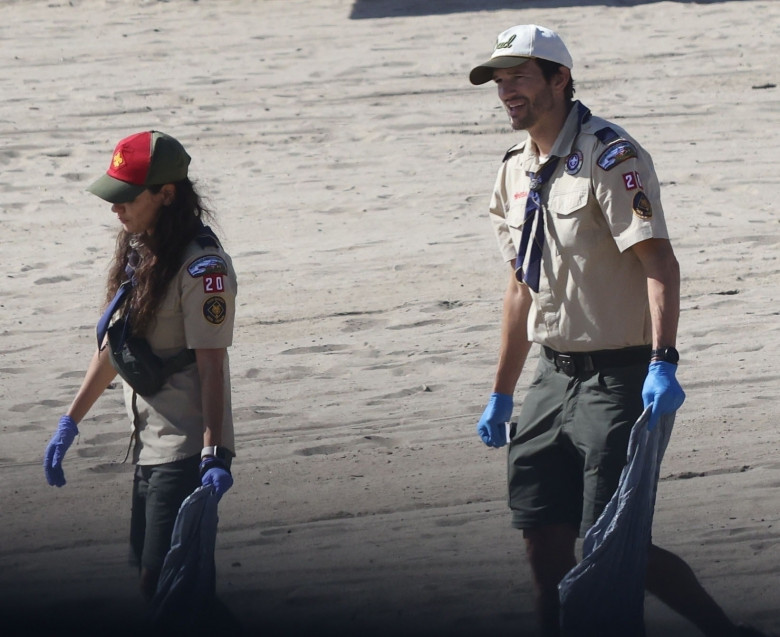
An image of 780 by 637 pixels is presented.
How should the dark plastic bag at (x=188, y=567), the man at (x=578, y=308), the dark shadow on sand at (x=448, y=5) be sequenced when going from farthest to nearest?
1. the dark shadow on sand at (x=448, y=5)
2. the man at (x=578, y=308)
3. the dark plastic bag at (x=188, y=567)

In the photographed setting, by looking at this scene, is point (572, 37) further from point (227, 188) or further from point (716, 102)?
point (227, 188)

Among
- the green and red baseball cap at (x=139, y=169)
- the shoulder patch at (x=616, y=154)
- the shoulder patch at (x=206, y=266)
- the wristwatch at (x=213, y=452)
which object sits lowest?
the wristwatch at (x=213, y=452)

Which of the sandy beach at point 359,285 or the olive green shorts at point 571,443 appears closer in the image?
the olive green shorts at point 571,443

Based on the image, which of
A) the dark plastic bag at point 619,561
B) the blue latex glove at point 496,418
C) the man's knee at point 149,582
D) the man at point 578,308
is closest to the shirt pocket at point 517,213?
the man at point 578,308

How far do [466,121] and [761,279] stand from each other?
372 cm

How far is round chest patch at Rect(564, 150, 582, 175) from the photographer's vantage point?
3.84m

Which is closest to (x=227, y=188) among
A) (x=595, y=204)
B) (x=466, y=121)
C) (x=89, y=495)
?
(x=466, y=121)

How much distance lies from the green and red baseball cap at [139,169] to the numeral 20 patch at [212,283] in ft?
1.06

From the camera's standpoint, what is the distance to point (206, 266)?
12.4 feet

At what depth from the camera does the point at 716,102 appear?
1124 cm

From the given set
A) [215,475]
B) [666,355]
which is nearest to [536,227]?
[666,355]

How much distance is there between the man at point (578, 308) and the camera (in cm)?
372

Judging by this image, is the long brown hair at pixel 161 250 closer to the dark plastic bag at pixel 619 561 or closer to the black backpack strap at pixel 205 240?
the black backpack strap at pixel 205 240

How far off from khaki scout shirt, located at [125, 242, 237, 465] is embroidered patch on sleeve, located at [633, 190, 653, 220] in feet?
3.93
